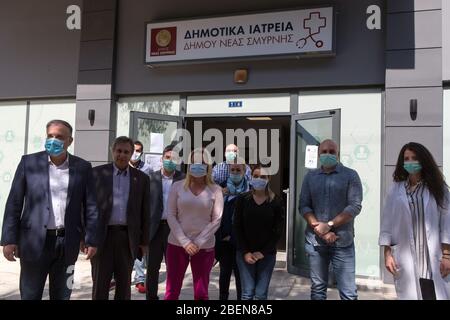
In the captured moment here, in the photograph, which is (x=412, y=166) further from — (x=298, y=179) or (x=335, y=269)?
(x=298, y=179)

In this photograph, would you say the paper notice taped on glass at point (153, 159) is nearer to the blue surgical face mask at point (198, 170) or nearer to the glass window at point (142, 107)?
the glass window at point (142, 107)

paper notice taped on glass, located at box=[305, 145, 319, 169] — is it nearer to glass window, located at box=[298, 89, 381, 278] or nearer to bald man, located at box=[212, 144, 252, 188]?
glass window, located at box=[298, 89, 381, 278]

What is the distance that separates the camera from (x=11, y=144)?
8.71 metres

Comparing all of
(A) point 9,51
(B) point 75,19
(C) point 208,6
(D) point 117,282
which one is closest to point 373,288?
(D) point 117,282

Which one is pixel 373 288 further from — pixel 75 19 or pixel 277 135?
pixel 75 19

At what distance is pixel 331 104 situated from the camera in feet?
22.0

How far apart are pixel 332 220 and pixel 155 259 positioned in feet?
6.35

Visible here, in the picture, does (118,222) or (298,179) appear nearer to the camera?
(118,222)

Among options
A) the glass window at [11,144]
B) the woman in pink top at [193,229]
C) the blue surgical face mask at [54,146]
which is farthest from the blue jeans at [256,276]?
the glass window at [11,144]

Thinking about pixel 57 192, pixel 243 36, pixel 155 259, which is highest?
pixel 243 36

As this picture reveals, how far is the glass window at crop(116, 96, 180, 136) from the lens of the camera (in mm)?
7645

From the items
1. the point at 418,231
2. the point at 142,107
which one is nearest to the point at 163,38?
the point at 142,107

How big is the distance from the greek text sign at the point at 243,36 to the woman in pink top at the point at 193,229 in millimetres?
3452

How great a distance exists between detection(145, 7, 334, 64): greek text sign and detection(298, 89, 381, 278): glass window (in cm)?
85
